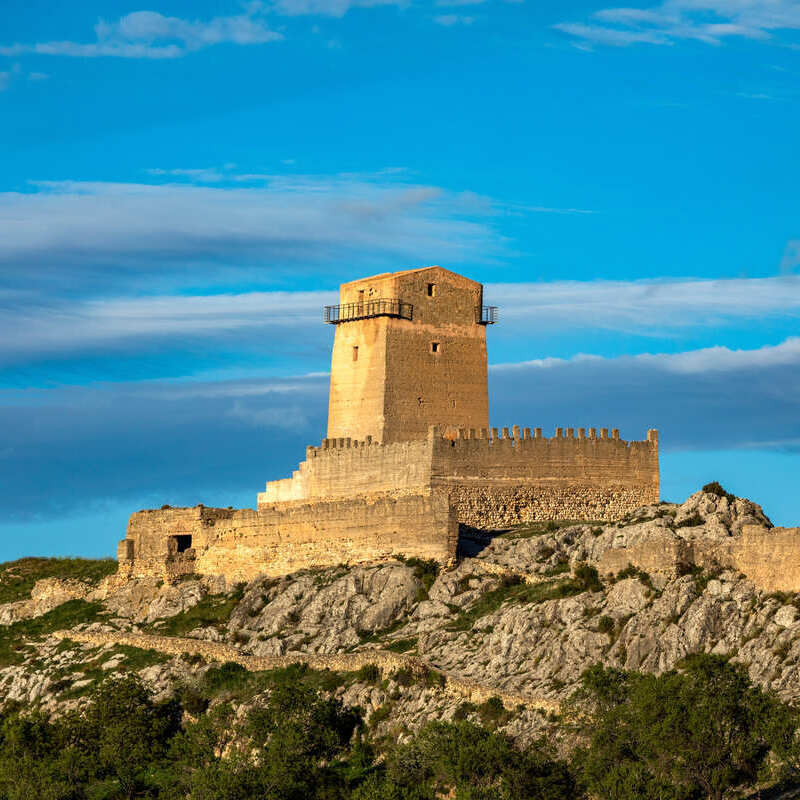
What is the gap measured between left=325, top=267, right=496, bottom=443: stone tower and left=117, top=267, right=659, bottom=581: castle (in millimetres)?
59

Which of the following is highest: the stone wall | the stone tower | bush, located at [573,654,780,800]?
the stone tower

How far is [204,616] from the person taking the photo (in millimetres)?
75438

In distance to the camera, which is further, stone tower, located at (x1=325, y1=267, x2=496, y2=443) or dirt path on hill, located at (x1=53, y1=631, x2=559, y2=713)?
stone tower, located at (x1=325, y1=267, x2=496, y2=443)

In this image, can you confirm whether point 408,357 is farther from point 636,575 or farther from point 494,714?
point 494,714

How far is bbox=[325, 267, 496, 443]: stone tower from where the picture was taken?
81.9 metres

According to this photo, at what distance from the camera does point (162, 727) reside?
64.9 metres

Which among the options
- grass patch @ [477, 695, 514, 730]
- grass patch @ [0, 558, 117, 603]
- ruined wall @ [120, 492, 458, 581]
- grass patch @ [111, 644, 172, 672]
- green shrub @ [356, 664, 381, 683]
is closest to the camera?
grass patch @ [477, 695, 514, 730]

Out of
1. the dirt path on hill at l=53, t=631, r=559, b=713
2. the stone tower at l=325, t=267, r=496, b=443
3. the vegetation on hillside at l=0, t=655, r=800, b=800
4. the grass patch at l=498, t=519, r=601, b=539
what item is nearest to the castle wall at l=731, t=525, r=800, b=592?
the vegetation on hillside at l=0, t=655, r=800, b=800

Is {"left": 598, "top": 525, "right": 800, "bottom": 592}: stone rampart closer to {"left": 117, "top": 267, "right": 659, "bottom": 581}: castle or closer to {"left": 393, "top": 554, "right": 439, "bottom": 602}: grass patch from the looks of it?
{"left": 393, "top": 554, "right": 439, "bottom": 602}: grass patch

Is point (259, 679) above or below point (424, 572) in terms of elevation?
below

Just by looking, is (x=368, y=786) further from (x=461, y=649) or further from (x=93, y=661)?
(x=93, y=661)

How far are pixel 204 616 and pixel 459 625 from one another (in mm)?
15699

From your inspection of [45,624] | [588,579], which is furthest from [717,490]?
[45,624]

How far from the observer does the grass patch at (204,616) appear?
74.1 m
